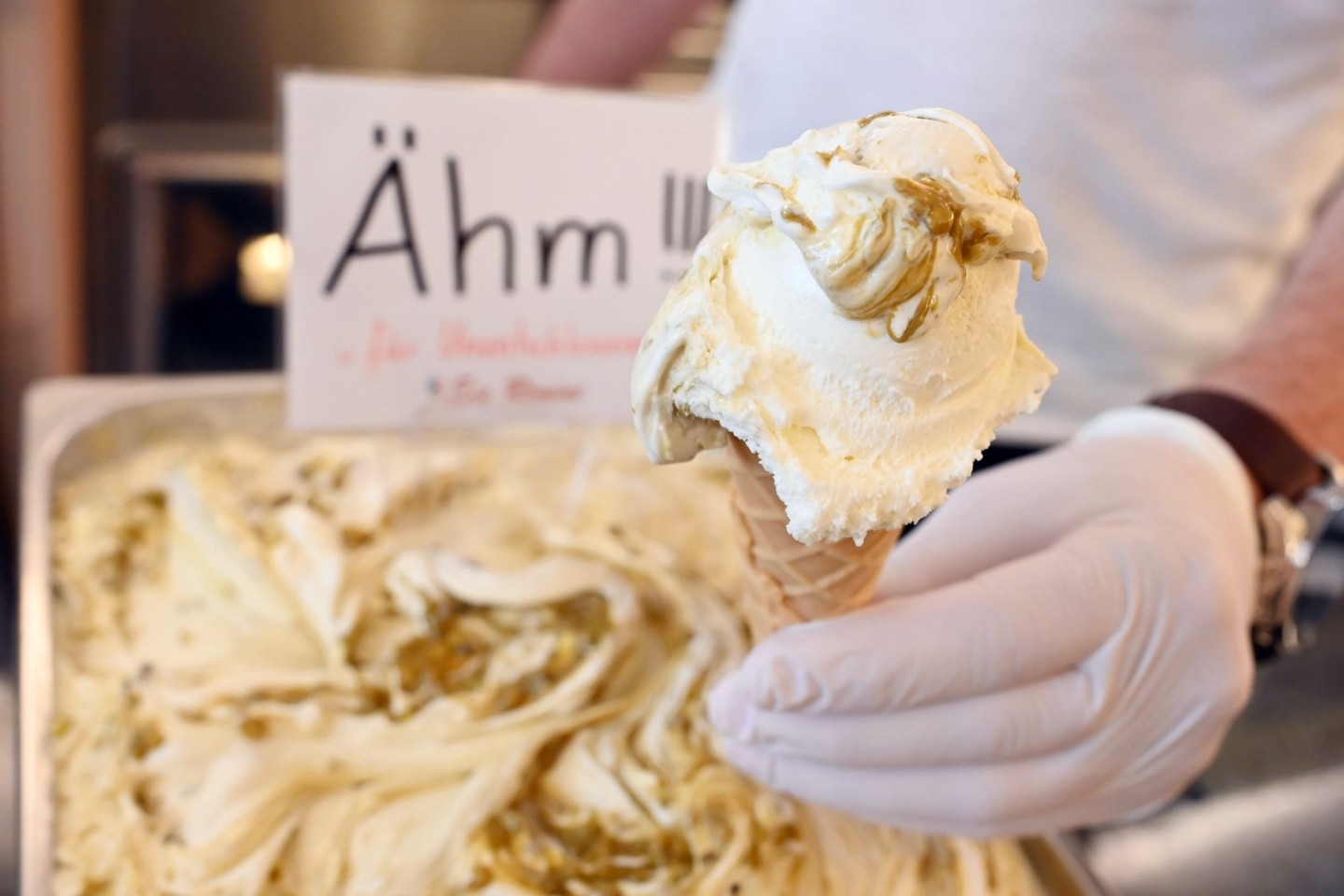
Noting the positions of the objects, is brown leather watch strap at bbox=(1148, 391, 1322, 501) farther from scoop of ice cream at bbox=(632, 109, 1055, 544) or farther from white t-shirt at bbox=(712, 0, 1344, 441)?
scoop of ice cream at bbox=(632, 109, 1055, 544)

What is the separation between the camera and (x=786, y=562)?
87 centimetres

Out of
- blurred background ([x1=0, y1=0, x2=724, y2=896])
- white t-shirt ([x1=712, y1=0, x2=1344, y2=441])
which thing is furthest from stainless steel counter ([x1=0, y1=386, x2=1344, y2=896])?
blurred background ([x1=0, y1=0, x2=724, y2=896])

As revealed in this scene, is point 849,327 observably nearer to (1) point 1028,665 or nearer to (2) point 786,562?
(2) point 786,562

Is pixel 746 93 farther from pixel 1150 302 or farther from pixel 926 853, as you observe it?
pixel 926 853

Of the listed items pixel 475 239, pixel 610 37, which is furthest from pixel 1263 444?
pixel 610 37

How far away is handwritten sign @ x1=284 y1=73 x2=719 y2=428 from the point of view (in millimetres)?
1236

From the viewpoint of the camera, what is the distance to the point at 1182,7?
4.55ft

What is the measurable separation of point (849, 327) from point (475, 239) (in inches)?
30.8

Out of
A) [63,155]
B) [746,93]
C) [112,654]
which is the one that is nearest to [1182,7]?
[746,93]

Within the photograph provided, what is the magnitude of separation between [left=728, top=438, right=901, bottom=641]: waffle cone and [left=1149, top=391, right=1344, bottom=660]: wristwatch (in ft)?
1.69

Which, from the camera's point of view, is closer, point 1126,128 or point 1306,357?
point 1306,357

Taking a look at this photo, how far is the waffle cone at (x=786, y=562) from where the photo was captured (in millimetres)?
816

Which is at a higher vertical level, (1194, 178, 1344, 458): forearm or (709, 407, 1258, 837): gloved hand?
(1194, 178, 1344, 458): forearm

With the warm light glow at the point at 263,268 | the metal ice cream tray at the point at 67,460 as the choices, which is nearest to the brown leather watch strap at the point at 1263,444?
the metal ice cream tray at the point at 67,460
